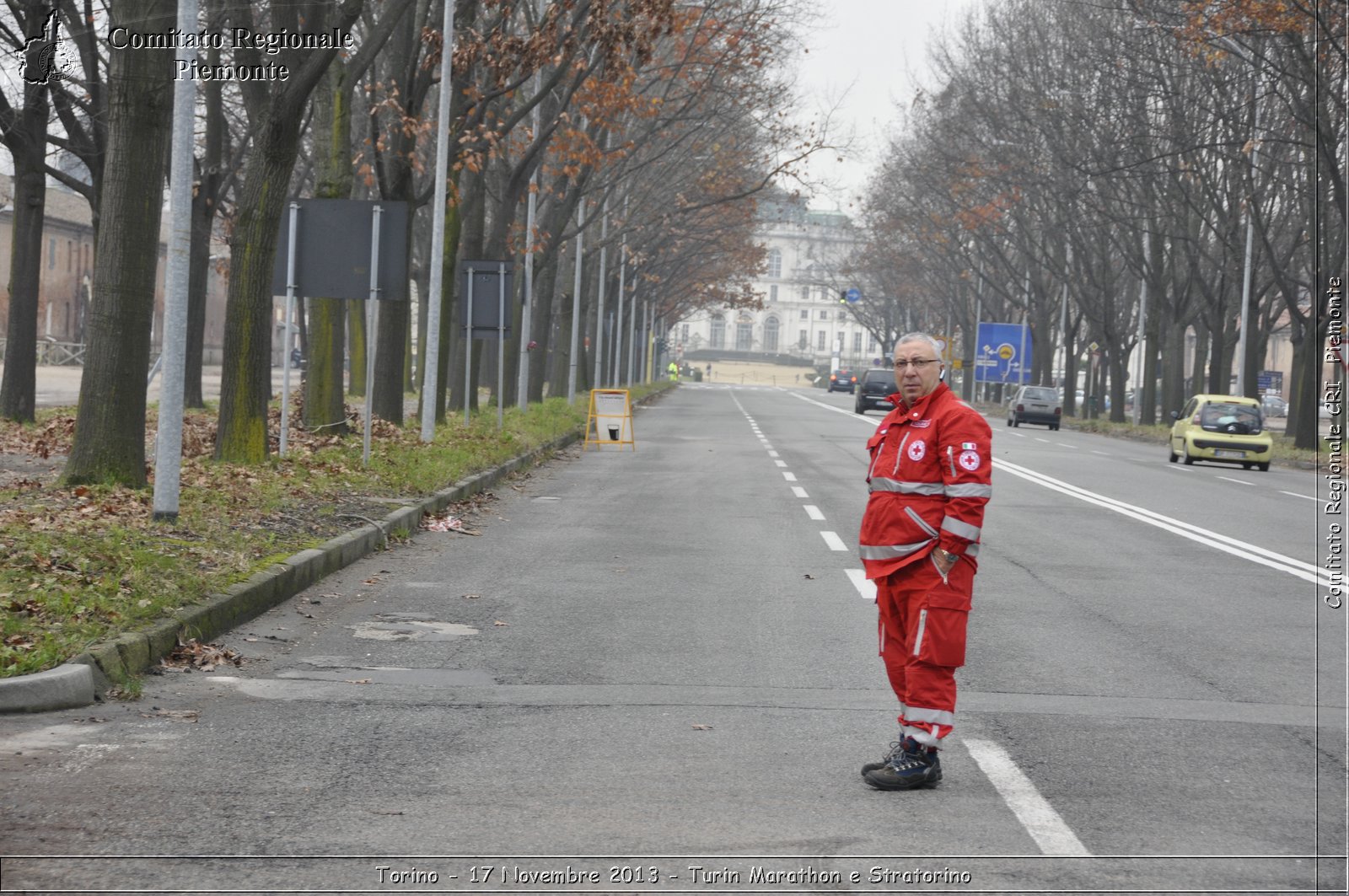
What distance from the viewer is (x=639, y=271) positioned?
58.7 m

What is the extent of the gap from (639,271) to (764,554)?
152ft

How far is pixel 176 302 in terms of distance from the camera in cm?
1102

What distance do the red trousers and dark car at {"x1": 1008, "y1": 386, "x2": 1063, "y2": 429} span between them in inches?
1802

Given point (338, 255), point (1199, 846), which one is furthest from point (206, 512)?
point (1199, 846)

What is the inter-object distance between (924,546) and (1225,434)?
27.1m

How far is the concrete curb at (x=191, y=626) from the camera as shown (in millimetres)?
6465

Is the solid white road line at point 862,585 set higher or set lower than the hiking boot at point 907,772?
lower

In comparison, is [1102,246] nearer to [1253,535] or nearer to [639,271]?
[639,271]

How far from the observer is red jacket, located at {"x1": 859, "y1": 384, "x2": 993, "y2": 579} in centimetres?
548

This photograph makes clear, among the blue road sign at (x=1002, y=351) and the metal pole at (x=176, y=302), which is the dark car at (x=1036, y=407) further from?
the metal pole at (x=176, y=302)

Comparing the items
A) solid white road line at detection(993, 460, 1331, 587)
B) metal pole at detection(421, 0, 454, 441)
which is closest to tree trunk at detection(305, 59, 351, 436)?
metal pole at detection(421, 0, 454, 441)

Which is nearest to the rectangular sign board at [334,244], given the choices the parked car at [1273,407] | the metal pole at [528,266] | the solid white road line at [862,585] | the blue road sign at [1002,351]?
the solid white road line at [862,585]

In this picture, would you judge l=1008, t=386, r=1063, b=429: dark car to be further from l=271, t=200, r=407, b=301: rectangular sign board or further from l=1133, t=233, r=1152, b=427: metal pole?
l=271, t=200, r=407, b=301: rectangular sign board

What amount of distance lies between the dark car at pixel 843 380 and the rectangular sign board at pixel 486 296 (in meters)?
82.1
